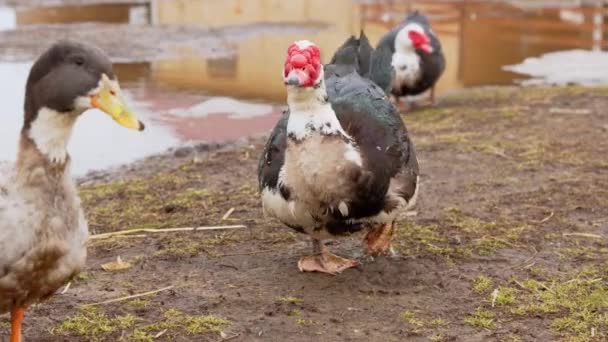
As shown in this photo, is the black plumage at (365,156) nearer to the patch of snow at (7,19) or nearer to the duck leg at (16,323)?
the duck leg at (16,323)

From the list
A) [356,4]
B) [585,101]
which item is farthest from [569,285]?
[356,4]

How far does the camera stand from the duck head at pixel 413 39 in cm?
873

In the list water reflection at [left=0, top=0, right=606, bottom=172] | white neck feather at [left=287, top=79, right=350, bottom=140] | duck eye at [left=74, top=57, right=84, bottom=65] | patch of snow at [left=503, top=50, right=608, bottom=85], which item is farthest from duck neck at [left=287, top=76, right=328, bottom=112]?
patch of snow at [left=503, top=50, right=608, bottom=85]

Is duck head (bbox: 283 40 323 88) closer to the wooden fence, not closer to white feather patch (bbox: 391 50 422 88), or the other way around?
white feather patch (bbox: 391 50 422 88)

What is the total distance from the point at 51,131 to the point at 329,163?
1284 mm

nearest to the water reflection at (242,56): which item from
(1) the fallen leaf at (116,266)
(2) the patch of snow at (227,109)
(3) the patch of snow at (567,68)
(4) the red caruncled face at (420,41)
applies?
(2) the patch of snow at (227,109)

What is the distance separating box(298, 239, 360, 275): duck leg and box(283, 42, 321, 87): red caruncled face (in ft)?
2.86

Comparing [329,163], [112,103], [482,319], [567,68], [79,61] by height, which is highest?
[79,61]

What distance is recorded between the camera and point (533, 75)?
1059 cm

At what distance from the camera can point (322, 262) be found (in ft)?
14.4

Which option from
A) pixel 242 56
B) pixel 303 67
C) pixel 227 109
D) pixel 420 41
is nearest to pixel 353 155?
pixel 303 67

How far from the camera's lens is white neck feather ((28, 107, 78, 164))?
2.96 meters

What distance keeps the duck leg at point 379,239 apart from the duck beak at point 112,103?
71.4 inches

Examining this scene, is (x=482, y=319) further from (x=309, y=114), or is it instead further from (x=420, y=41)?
(x=420, y=41)
